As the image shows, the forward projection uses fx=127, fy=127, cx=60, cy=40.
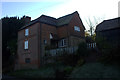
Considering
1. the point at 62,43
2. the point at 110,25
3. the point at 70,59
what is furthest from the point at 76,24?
the point at 70,59

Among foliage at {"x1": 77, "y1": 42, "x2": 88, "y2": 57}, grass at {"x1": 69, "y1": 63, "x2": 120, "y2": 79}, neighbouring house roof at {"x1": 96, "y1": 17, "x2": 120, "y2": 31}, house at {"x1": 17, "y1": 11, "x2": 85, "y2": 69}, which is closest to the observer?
grass at {"x1": 69, "y1": 63, "x2": 120, "y2": 79}

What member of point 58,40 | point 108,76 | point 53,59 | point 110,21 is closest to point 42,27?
point 58,40

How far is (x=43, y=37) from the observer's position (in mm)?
23578

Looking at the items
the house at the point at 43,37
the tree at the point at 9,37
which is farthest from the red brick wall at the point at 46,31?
the tree at the point at 9,37

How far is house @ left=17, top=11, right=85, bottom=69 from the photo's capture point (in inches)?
897

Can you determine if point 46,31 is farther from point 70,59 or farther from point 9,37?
Answer: point 9,37

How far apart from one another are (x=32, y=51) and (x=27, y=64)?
3.07 metres

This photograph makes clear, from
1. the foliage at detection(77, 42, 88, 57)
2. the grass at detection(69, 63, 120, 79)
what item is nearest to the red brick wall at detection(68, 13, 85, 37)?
the foliage at detection(77, 42, 88, 57)

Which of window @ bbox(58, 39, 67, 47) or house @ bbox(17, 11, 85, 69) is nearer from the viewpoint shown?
house @ bbox(17, 11, 85, 69)

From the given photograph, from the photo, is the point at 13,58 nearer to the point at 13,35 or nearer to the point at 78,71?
the point at 13,35

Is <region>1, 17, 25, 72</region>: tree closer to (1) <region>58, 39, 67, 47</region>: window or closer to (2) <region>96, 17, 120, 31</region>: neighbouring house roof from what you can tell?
(1) <region>58, 39, 67, 47</region>: window

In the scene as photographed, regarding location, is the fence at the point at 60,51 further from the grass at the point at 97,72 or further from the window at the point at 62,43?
the window at the point at 62,43

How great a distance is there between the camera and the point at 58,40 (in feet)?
86.4

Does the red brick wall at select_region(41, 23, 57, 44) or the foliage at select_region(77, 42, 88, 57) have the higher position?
the red brick wall at select_region(41, 23, 57, 44)
